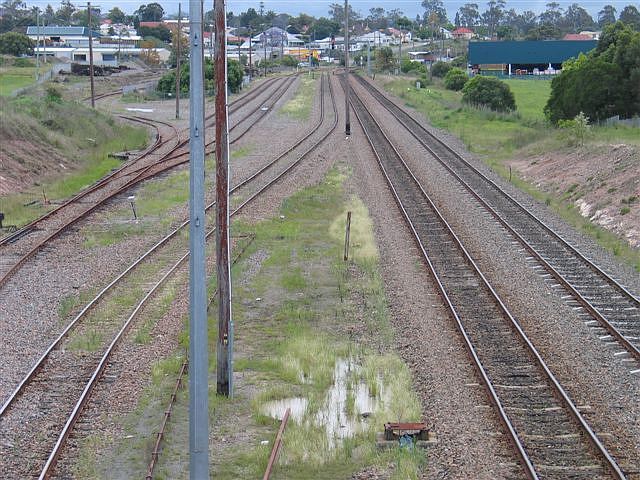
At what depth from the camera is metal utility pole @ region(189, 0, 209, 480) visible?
30.2 ft

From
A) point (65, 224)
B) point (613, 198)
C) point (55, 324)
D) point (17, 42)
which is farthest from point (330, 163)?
point (17, 42)

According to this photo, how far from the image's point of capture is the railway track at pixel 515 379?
11453mm

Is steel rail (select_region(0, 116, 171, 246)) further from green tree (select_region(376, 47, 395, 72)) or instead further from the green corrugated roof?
the green corrugated roof

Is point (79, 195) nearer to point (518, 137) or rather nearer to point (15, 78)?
point (518, 137)

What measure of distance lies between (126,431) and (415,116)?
5339cm

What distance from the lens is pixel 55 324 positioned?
17141 millimetres

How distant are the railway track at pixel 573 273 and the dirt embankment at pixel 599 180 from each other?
209 centimetres

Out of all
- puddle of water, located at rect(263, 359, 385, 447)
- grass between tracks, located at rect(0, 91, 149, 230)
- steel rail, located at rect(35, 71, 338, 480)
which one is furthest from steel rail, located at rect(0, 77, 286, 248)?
puddle of water, located at rect(263, 359, 385, 447)

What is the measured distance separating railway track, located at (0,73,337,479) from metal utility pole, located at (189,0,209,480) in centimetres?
220

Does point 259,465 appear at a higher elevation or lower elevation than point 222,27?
lower

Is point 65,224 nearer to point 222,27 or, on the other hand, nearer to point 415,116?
point 222,27

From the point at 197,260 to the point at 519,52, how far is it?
138m

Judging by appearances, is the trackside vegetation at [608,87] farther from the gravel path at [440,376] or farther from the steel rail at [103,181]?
the gravel path at [440,376]

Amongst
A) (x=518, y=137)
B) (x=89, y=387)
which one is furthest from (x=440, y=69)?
(x=89, y=387)
